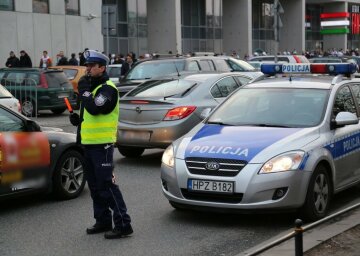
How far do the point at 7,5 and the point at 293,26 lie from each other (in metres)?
34.9

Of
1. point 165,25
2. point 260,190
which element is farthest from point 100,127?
point 165,25

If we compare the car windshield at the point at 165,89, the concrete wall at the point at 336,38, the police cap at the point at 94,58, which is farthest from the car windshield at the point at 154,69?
the concrete wall at the point at 336,38

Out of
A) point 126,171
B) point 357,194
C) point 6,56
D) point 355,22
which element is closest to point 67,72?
point 6,56

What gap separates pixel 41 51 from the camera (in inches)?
1247

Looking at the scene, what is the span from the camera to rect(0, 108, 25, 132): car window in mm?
7293

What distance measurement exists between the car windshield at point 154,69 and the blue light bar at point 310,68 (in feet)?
22.6

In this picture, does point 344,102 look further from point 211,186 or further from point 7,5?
point 7,5

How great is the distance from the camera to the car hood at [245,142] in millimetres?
6430

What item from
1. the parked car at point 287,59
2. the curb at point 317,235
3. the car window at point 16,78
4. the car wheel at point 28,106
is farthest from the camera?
the parked car at point 287,59

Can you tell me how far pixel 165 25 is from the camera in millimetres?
43625

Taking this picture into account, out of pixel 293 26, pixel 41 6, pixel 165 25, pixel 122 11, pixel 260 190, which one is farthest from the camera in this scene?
pixel 293 26

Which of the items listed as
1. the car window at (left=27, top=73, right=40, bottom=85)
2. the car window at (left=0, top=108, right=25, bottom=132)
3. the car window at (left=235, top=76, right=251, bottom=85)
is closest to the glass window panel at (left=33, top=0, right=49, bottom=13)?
the car window at (left=27, top=73, right=40, bottom=85)

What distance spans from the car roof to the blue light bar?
14 centimetres

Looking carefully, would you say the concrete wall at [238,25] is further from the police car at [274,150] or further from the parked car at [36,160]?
the parked car at [36,160]
